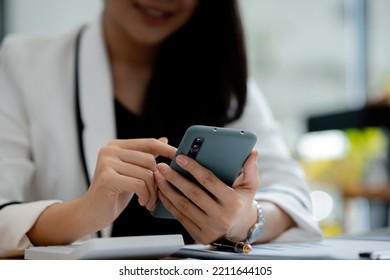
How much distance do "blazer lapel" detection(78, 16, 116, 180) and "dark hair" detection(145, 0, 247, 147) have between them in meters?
0.12

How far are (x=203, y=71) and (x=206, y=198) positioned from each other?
56cm

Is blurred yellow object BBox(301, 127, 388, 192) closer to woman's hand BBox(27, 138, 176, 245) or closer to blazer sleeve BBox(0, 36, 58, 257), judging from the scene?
blazer sleeve BBox(0, 36, 58, 257)

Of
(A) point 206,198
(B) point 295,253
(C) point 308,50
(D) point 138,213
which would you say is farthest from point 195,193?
(C) point 308,50

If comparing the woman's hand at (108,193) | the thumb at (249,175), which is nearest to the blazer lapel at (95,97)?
the woman's hand at (108,193)

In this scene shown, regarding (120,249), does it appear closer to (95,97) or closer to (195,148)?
(195,148)

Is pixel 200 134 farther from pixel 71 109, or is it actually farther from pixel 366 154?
pixel 366 154

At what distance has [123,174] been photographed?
749 millimetres

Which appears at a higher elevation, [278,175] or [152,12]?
[152,12]

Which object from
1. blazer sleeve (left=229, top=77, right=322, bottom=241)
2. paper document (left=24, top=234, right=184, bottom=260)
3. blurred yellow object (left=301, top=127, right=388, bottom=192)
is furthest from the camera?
blurred yellow object (left=301, top=127, right=388, bottom=192)

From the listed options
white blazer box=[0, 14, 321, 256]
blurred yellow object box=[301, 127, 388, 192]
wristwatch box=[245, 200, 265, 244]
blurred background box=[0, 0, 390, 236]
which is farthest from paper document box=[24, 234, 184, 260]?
blurred background box=[0, 0, 390, 236]

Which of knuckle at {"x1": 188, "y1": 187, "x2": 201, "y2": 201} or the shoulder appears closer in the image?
knuckle at {"x1": 188, "y1": 187, "x2": 201, "y2": 201}

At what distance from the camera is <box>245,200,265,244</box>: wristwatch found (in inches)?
34.9
